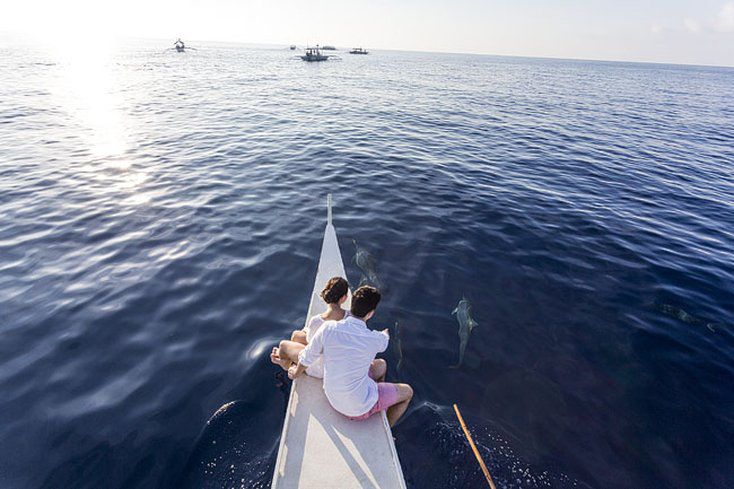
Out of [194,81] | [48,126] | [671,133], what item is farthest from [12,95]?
[671,133]

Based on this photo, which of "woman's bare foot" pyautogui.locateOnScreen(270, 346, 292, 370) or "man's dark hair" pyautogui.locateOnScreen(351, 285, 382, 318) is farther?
"woman's bare foot" pyautogui.locateOnScreen(270, 346, 292, 370)

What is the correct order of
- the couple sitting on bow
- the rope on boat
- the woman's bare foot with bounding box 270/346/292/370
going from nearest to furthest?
the couple sitting on bow, the rope on boat, the woman's bare foot with bounding box 270/346/292/370

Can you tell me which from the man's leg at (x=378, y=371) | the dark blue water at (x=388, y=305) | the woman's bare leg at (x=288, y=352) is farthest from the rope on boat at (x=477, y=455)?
the woman's bare leg at (x=288, y=352)

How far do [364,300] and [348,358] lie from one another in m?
0.77

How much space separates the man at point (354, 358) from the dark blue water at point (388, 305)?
44.3 inches

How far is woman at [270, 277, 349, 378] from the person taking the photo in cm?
511

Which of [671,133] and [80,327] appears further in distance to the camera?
[671,133]

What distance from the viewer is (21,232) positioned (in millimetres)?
10078

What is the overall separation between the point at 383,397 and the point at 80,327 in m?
6.46

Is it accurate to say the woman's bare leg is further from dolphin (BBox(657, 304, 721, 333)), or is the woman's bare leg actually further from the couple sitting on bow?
dolphin (BBox(657, 304, 721, 333))

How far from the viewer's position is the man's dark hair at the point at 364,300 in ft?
14.7

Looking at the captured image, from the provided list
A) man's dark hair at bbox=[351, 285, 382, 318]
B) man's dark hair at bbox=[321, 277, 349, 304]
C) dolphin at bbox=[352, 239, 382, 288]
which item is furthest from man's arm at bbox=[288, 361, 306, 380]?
dolphin at bbox=[352, 239, 382, 288]

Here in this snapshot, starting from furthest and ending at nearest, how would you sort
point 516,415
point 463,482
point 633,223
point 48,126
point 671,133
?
point 671,133 < point 48,126 < point 633,223 < point 516,415 < point 463,482

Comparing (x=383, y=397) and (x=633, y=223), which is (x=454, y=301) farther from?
(x=633, y=223)
